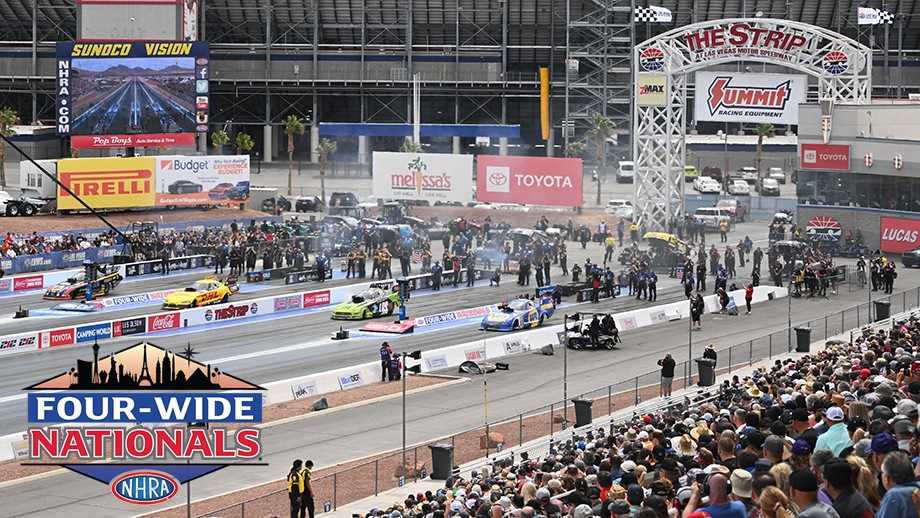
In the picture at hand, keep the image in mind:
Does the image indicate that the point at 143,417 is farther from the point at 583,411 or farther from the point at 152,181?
the point at 152,181

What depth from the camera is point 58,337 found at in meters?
44.8

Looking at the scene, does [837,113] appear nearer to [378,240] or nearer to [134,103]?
[378,240]

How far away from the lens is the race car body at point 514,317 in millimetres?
47094

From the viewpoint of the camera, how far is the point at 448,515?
1759cm

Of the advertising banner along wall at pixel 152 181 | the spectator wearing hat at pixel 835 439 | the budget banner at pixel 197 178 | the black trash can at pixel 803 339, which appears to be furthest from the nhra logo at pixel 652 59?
the spectator wearing hat at pixel 835 439

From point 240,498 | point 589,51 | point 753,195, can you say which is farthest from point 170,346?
point 589,51

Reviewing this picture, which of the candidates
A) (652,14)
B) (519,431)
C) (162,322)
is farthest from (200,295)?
(652,14)

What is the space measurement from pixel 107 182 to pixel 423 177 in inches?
677

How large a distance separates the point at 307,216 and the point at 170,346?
125 feet

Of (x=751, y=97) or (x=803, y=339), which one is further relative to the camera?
(x=751, y=97)

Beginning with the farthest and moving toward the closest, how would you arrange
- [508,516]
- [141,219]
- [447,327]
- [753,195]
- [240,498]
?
1. [753,195]
2. [141,219]
3. [447,327]
4. [240,498]
5. [508,516]

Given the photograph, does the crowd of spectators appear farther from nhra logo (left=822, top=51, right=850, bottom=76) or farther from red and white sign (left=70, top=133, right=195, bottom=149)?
red and white sign (left=70, top=133, right=195, bottom=149)

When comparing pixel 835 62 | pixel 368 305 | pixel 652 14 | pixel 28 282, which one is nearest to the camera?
pixel 368 305

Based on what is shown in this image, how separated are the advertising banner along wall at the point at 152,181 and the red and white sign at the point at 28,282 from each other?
12178 mm
